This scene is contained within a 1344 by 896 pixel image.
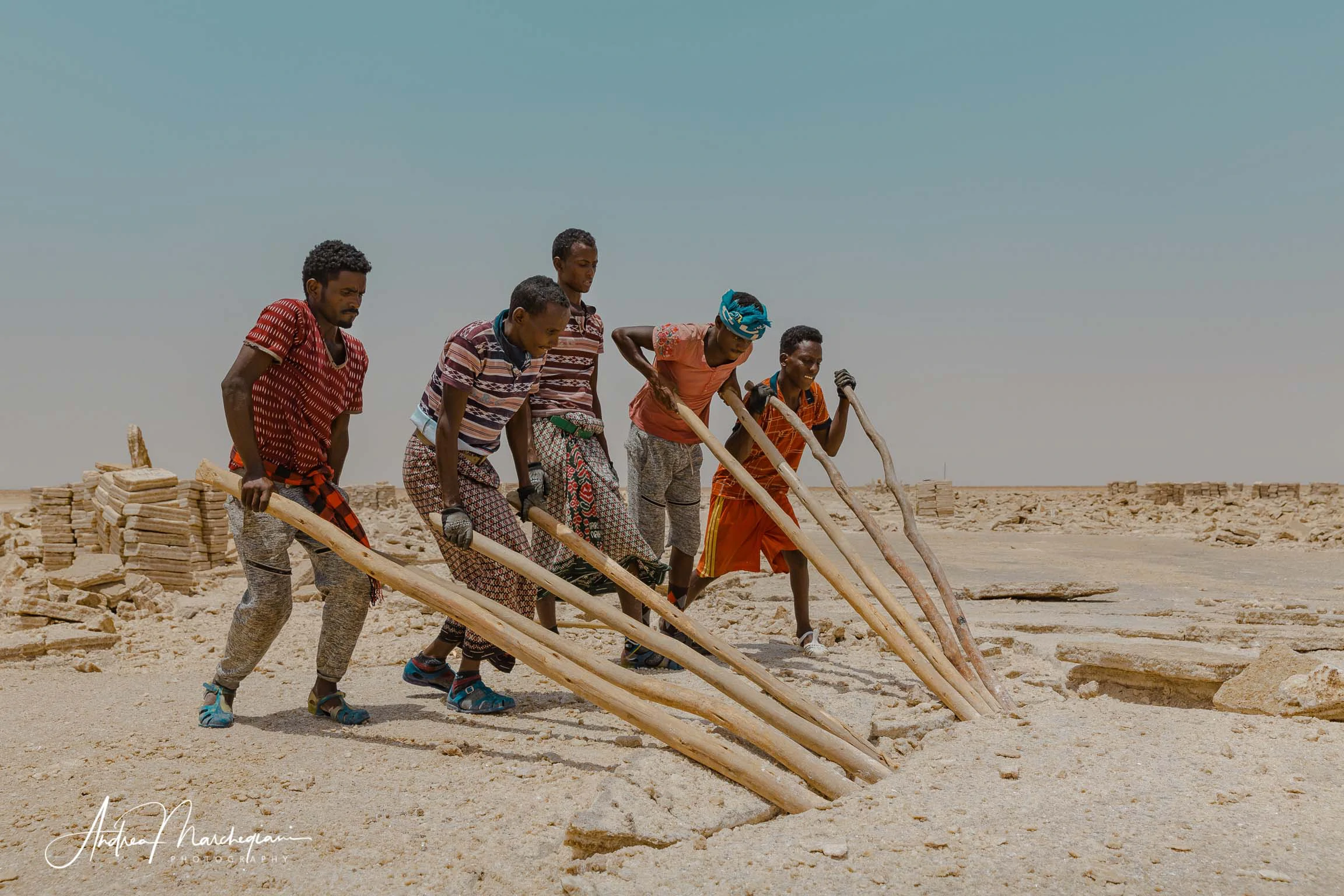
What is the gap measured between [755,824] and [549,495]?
2.14m

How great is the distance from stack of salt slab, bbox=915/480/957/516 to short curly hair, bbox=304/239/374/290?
1776 centimetres

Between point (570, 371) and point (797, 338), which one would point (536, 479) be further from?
point (797, 338)

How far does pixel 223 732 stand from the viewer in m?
3.58

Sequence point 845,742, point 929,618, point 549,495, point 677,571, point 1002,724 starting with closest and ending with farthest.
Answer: point 845,742, point 1002,724, point 929,618, point 549,495, point 677,571

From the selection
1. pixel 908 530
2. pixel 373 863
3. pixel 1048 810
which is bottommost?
pixel 373 863

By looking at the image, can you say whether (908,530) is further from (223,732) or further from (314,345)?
(223,732)

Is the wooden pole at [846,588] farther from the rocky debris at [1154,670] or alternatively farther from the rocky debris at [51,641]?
the rocky debris at [51,641]

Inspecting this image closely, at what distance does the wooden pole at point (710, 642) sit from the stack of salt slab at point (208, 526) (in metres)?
7.58

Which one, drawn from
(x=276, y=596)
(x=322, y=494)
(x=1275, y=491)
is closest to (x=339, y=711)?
(x=276, y=596)

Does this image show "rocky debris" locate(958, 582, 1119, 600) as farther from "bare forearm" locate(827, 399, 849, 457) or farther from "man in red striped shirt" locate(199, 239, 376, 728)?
"man in red striped shirt" locate(199, 239, 376, 728)

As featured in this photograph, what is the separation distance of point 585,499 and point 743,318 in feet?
3.85

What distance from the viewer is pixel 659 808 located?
8.71 feet

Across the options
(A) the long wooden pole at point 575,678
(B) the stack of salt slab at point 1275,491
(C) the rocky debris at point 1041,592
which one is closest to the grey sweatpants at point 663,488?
(A) the long wooden pole at point 575,678

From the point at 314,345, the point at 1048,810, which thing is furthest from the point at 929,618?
the point at 314,345
